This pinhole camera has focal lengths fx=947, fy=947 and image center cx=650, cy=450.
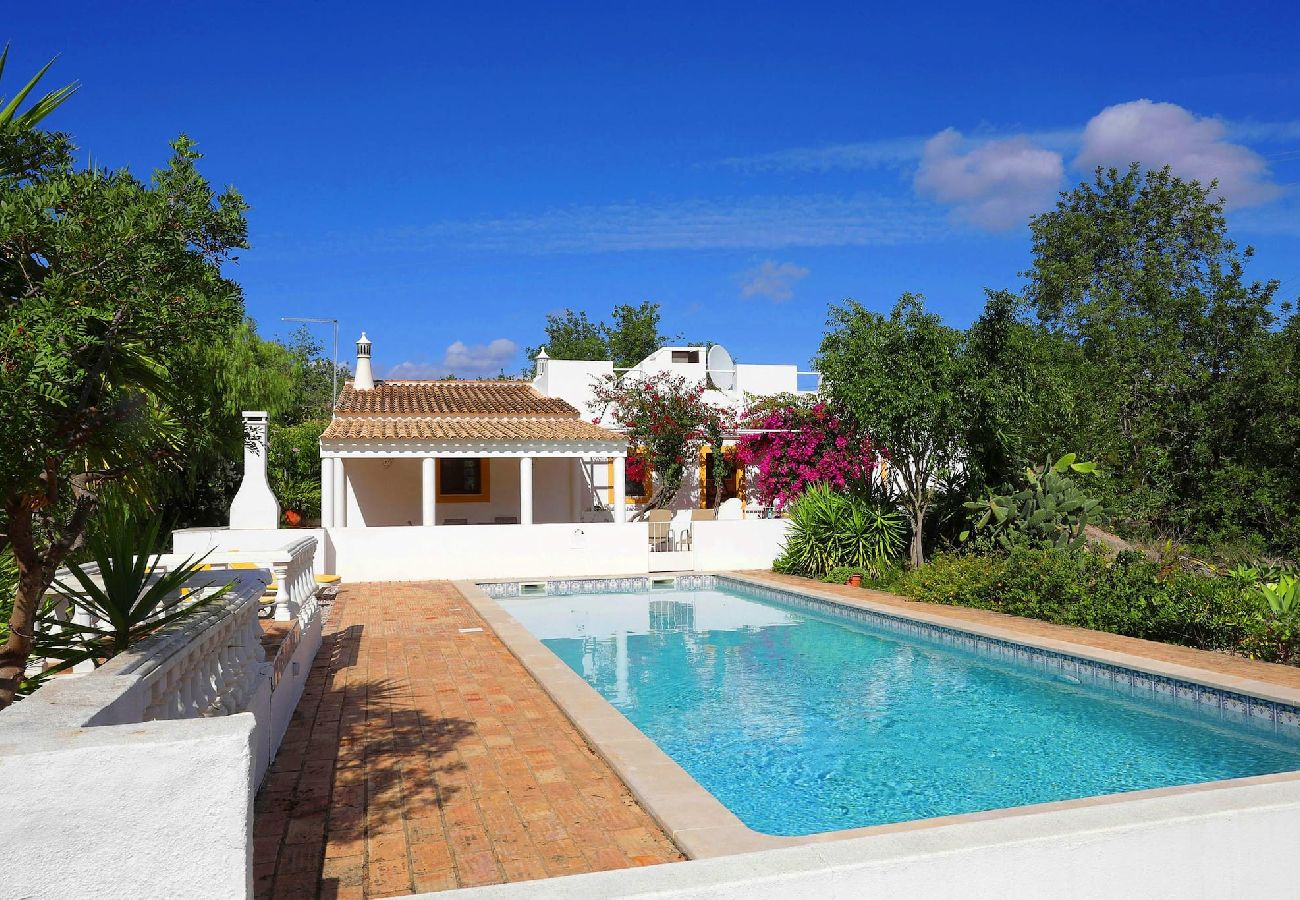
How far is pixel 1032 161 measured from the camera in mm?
48031

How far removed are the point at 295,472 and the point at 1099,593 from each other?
72.5 feet

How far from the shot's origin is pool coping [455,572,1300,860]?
5.05 meters

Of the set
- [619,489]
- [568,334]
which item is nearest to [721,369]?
[619,489]

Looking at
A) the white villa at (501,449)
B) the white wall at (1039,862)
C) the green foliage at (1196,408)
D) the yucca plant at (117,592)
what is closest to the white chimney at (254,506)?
the white villa at (501,449)

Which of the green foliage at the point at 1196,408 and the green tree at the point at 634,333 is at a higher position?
the green tree at the point at 634,333

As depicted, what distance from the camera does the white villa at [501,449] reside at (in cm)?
2095

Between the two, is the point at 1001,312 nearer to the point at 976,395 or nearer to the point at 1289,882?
the point at 976,395

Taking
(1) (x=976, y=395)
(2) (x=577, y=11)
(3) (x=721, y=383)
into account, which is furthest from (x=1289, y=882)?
(3) (x=721, y=383)

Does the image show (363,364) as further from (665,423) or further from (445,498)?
(665,423)

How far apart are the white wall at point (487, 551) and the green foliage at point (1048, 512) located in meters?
7.96

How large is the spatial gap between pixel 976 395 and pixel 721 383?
11459mm

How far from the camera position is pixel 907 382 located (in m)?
17.0

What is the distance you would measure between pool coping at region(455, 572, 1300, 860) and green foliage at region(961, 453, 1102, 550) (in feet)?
10.8

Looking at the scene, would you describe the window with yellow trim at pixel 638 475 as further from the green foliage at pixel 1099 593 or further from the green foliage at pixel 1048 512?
the green foliage at pixel 1048 512
